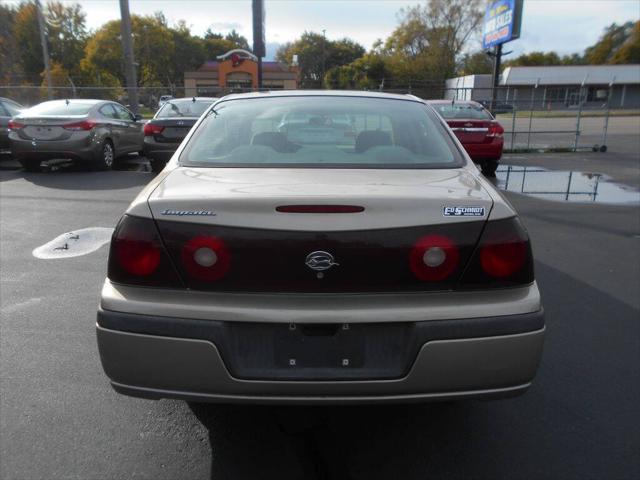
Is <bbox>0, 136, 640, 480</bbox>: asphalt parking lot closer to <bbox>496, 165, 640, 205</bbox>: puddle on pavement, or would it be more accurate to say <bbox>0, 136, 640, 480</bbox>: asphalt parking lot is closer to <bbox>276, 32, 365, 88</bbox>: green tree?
<bbox>496, 165, 640, 205</bbox>: puddle on pavement

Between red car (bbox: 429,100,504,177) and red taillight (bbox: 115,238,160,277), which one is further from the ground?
red taillight (bbox: 115,238,160,277)

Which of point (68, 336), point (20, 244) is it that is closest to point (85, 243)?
point (20, 244)

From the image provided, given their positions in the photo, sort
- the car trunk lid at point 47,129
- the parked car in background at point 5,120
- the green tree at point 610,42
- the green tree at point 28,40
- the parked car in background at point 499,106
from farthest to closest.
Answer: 1. the green tree at point 610,42
2. the green tree at point 28,40
3. the parked car in background at point 499,106
4. the parked car in background at point 5,120
5. the car trunk lid at point 47,129

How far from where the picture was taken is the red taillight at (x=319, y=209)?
7.02 feet

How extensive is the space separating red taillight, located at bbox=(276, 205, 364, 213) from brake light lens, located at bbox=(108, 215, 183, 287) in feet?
1.67

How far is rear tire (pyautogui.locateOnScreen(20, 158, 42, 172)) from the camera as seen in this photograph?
10.9 metres

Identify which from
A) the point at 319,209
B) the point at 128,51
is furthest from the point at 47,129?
the point at 319,209

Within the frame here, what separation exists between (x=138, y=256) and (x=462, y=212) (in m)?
1.32

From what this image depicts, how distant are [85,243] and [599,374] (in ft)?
16.6

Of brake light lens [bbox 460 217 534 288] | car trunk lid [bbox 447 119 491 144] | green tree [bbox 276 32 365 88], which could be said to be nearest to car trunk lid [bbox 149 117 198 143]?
car trunk lid [bbox 447 119 491 144]

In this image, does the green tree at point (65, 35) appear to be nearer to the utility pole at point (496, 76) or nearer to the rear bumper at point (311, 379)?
the utility pole at point (496, 76)

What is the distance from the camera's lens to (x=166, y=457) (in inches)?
99.1

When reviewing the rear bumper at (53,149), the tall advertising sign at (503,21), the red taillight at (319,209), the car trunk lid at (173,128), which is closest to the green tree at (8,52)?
the tall advertising sign at (503,21)

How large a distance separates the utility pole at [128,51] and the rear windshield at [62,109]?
21.1ft
